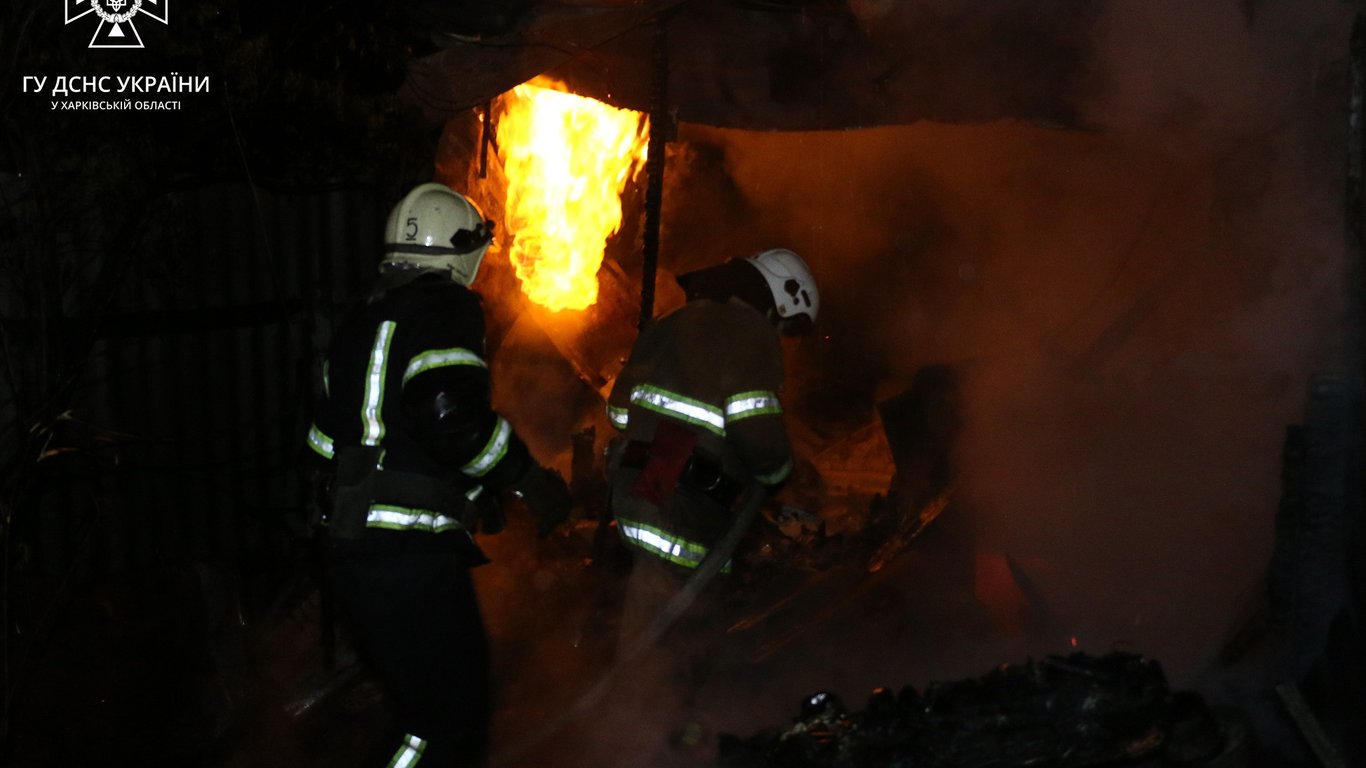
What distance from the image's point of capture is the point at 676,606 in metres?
4.45

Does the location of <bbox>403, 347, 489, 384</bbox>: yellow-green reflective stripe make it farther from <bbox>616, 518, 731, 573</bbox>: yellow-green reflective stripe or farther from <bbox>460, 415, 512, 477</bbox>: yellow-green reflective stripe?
<bbox>616, 518, 731, 573</bbox>: yellow-green reflective stripe

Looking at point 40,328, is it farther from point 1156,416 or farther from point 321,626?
point 1156,416

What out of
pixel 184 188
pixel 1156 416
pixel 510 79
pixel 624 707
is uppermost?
pixel 510 79

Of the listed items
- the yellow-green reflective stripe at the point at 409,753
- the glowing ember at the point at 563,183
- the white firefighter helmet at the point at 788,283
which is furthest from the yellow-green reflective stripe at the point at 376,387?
the glowing ember at the point at 563,183

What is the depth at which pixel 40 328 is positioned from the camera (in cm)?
471

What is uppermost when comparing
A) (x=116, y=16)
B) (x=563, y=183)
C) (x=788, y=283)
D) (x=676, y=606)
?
(x=116, y=16)

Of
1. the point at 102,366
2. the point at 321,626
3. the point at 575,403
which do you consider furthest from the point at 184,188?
the point at 575,403

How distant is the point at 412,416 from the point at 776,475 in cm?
147

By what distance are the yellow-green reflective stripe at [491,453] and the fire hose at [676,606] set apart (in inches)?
45.1

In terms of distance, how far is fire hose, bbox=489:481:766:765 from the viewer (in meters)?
4.39

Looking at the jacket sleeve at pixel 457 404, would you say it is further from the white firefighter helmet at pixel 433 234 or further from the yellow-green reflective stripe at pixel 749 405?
the yellow-green reflective stripe at pixel 749 405

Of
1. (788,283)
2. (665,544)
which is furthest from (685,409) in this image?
(788,283)

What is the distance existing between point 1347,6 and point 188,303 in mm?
5425

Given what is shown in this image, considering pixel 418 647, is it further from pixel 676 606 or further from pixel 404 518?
pixel 676 606
